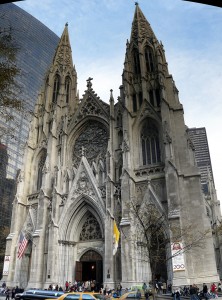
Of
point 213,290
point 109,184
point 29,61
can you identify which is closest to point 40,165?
point 109,184

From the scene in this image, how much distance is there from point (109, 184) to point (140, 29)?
Result: 939 inches

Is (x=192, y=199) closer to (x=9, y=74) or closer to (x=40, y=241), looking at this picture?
(x=40, y=241)

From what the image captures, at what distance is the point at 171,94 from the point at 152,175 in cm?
1011

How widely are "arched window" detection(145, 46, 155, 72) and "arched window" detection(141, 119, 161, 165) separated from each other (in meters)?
7.95

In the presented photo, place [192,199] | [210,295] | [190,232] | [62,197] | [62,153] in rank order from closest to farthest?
[210,295]
[190,232]
[192,199]
[62,197]
[62,153]

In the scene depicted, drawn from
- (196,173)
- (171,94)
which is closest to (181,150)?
(196,173)

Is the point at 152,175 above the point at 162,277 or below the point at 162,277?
above

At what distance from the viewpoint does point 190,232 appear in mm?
24031

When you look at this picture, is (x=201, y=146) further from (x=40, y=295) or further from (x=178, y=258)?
(x=40, y=295)

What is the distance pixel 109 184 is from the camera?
28016 mm

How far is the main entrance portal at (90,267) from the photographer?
27672 millimetres

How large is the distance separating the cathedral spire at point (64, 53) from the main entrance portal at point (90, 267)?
1081 inches

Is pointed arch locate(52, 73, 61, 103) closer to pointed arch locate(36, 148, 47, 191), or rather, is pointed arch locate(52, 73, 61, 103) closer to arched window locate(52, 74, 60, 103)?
arched window locate(52, 74, 60, 103)

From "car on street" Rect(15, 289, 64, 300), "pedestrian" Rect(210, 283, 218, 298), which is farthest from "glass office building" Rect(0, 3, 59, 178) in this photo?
"pedestrian" Rect(210, 283, 218, 298)
